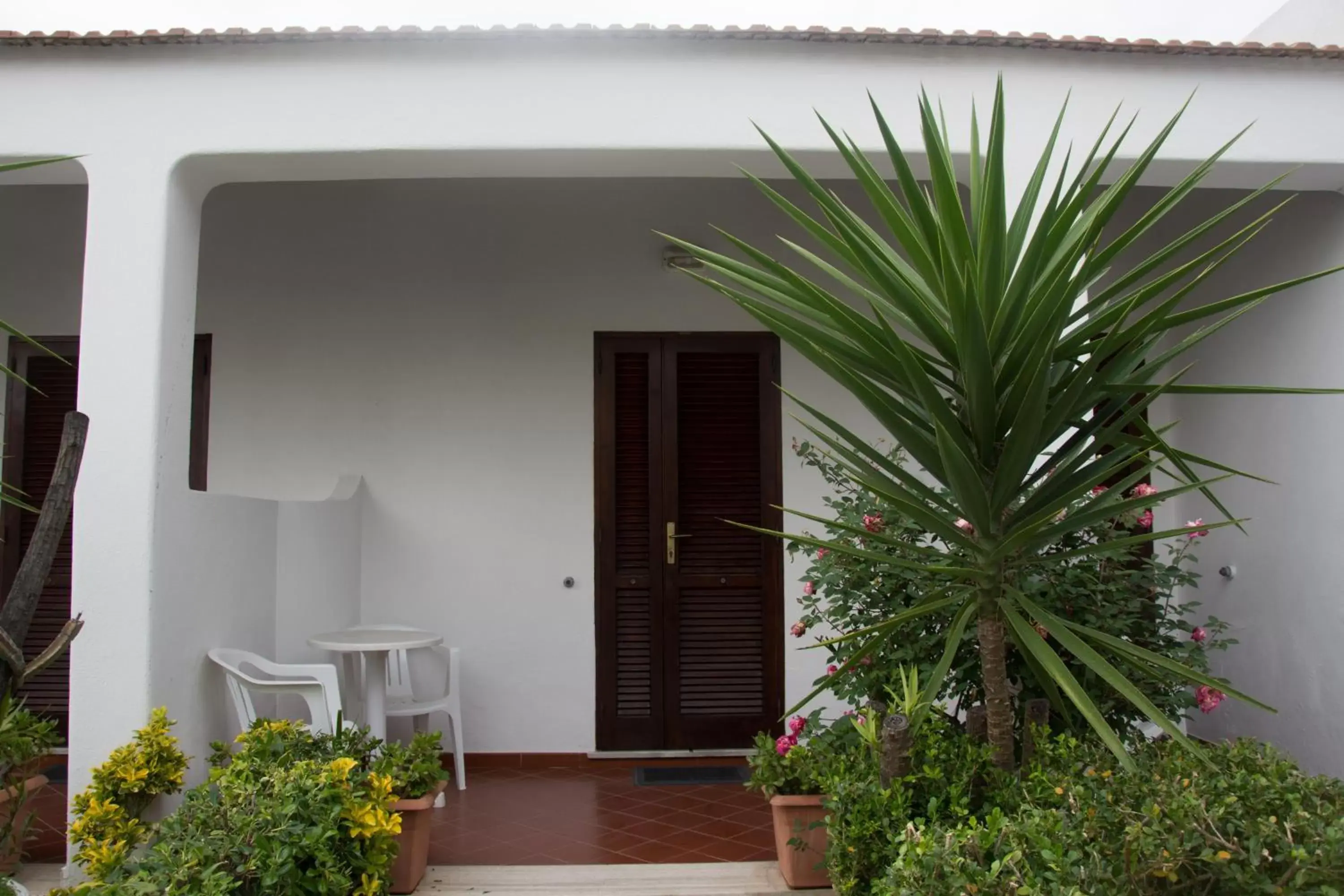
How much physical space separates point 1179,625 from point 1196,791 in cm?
166

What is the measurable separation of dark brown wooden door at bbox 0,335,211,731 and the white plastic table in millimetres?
1639

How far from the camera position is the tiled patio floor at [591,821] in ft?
14.0

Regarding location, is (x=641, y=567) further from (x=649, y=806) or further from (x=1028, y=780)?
(x=1028, y=780)

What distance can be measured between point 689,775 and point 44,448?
3.85m

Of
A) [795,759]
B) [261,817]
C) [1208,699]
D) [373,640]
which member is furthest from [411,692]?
[1208,699]

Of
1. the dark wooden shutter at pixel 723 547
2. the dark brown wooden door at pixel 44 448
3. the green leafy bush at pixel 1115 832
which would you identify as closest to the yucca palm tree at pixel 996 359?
the green leafy bush at pixel 1115 832

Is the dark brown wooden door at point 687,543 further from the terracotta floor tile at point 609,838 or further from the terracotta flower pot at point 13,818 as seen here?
the terracotta flower pot at point 13,818

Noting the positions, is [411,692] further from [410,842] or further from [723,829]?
[410,842]

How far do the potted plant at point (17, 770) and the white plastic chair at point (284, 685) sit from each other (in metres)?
0.65

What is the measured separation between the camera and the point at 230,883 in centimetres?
277

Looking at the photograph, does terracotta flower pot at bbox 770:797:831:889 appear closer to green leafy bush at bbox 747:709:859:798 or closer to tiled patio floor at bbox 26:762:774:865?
green leafy bush at bbox 747:709:859:798

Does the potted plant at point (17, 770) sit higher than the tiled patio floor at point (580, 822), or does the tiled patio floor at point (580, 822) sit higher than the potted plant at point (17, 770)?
the potted plant at point (17, 770)

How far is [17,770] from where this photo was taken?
13.1 ft

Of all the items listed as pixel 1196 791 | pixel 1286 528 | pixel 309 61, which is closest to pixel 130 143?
pixel 309 61
